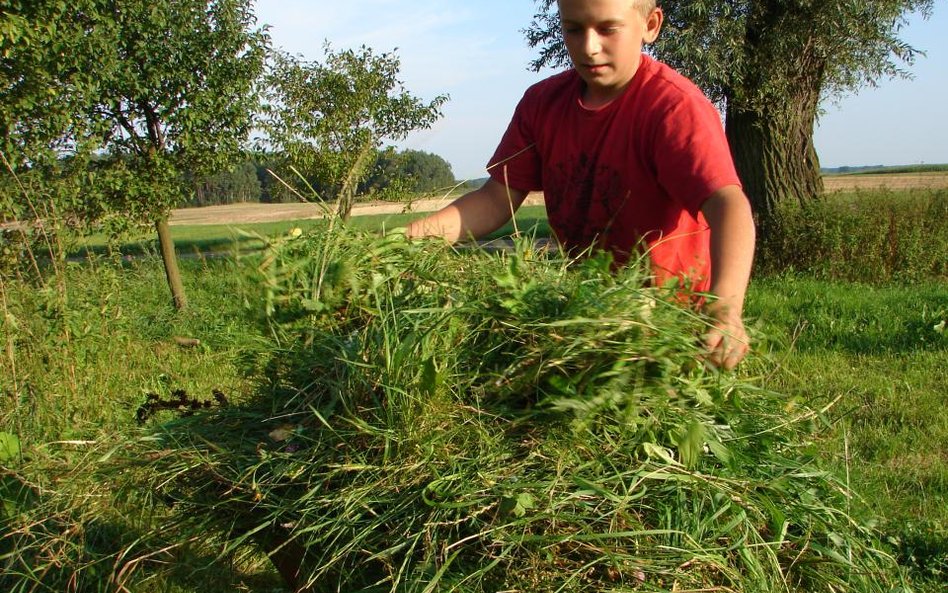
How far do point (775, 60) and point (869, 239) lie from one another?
117 inches

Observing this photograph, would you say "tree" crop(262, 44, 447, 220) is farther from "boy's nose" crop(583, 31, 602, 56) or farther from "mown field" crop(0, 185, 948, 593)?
"boy's nose" crop(583, 31, 602, 56)

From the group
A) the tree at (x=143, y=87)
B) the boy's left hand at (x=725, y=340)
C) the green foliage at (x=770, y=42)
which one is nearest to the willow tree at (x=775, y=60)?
the green foliage at (x=770, y=42)

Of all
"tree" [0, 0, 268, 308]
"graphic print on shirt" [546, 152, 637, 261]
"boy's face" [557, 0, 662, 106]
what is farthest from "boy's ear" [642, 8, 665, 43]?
"tree" [0, 0, 268, 308]

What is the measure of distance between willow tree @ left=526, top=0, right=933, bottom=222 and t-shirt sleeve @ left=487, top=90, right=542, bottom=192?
341 inches

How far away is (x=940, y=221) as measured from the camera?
1046 centimetres

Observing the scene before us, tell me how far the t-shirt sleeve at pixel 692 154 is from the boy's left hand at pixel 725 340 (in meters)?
0.49

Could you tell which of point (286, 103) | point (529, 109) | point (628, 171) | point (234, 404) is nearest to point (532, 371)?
point (234, 404)

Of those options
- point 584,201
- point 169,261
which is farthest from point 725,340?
point 169,261

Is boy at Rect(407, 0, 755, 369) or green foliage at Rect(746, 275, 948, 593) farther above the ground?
boy at Rect(407, 0, 755, 369)

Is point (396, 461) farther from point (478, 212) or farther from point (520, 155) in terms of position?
point (520, 155)

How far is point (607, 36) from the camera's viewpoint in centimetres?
233

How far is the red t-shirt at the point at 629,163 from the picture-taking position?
2195mm

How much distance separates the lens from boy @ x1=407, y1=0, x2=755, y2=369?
6.74 feet

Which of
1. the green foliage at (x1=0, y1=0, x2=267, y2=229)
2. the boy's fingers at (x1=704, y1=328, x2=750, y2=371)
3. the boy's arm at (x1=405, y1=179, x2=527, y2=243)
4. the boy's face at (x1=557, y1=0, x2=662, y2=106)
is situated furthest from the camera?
the green foliage at (x1=0, y1=0, x2=267, y2=229)
